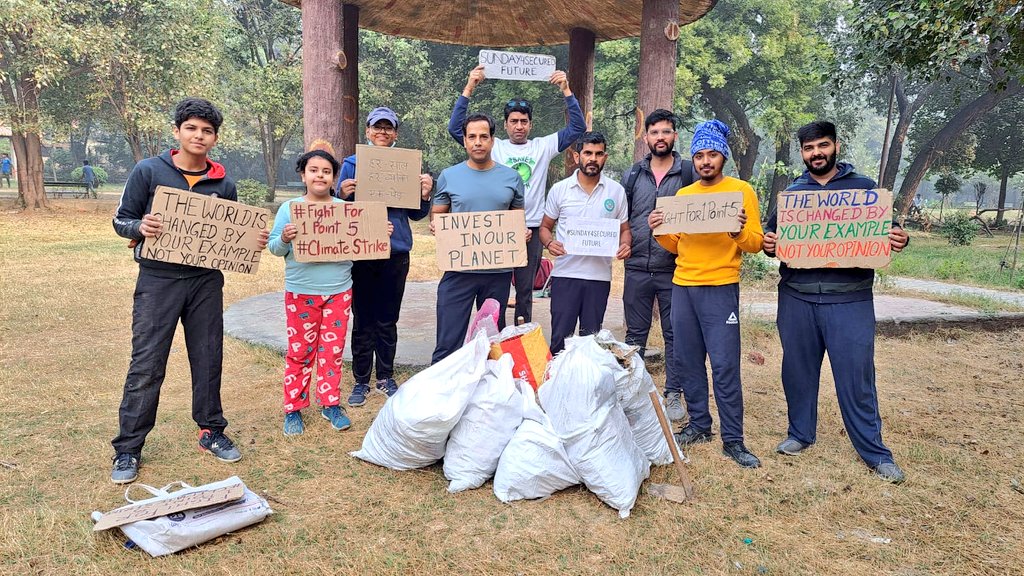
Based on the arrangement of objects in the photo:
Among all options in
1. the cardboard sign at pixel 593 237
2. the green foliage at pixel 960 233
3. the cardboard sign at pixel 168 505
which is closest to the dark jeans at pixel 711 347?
the cardboard sign at pixel 593 237

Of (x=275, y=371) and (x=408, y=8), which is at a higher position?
(x=408, y=8)

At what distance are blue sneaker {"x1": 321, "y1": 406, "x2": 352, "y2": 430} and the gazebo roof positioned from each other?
384 cm

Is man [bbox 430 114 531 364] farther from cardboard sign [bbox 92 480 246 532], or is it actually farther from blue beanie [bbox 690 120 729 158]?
cardboard sign [bbox 92 480 246 532]

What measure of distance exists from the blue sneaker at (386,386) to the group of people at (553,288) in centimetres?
1

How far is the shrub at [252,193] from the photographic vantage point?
21.6 m

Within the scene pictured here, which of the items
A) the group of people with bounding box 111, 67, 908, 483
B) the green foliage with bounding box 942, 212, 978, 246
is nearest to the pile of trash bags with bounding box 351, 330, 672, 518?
the group of people with bounding box 111, 67, 908, 483

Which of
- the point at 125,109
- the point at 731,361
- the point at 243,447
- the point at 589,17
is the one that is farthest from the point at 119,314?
the point at 125,109

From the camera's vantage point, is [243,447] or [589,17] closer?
[243,447]

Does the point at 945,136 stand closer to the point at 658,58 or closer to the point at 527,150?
the point at 658,58

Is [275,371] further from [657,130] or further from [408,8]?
[408,8]

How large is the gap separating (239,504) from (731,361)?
93.8 inches

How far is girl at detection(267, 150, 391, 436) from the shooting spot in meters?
3.46

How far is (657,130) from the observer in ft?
12.3

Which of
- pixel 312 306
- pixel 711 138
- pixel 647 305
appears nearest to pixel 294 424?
pixel 312 306
